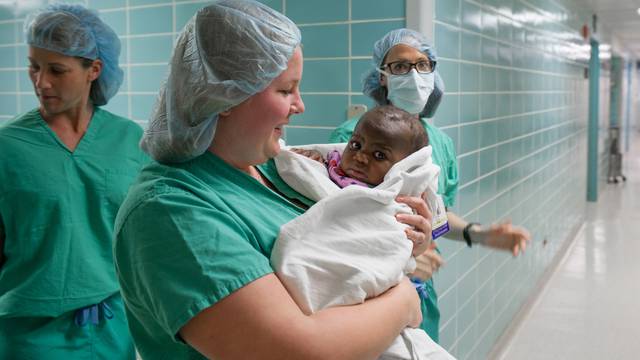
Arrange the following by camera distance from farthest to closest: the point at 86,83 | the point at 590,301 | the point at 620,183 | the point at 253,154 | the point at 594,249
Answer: the point at 620,183
the point at 594,249
the point at 590,301
the point at 86,83
the point at 253,154

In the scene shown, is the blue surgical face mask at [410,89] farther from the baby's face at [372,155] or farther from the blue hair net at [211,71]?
the blue hair net at [211,71]

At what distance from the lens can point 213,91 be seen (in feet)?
2.89

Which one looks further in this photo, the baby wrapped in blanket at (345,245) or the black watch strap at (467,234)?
the black watch strap at (467,234)

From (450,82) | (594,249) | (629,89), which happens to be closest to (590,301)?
(594,249)

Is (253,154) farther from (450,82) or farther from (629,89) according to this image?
(629,89)

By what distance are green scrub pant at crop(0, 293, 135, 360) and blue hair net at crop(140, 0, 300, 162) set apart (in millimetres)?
979

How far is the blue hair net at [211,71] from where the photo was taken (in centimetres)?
88

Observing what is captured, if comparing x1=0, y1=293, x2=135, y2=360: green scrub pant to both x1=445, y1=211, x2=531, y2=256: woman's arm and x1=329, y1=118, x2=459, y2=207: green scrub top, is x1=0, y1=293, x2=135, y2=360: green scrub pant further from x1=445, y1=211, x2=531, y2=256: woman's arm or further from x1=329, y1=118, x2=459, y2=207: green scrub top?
x1=445, y1=211, x2=531, y2=256: woman's arm

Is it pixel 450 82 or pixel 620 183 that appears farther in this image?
pixel 620 183

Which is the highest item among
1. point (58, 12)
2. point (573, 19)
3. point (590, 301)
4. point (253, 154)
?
point (573, 19)

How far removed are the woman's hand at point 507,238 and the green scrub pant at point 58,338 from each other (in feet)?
3.50

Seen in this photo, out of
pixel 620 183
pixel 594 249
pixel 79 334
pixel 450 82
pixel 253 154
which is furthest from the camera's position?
pixel 620 183

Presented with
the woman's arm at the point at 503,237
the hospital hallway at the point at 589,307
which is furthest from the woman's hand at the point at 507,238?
the hospital hallway at the point at 589,307

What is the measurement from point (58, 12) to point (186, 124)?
1132 mm
